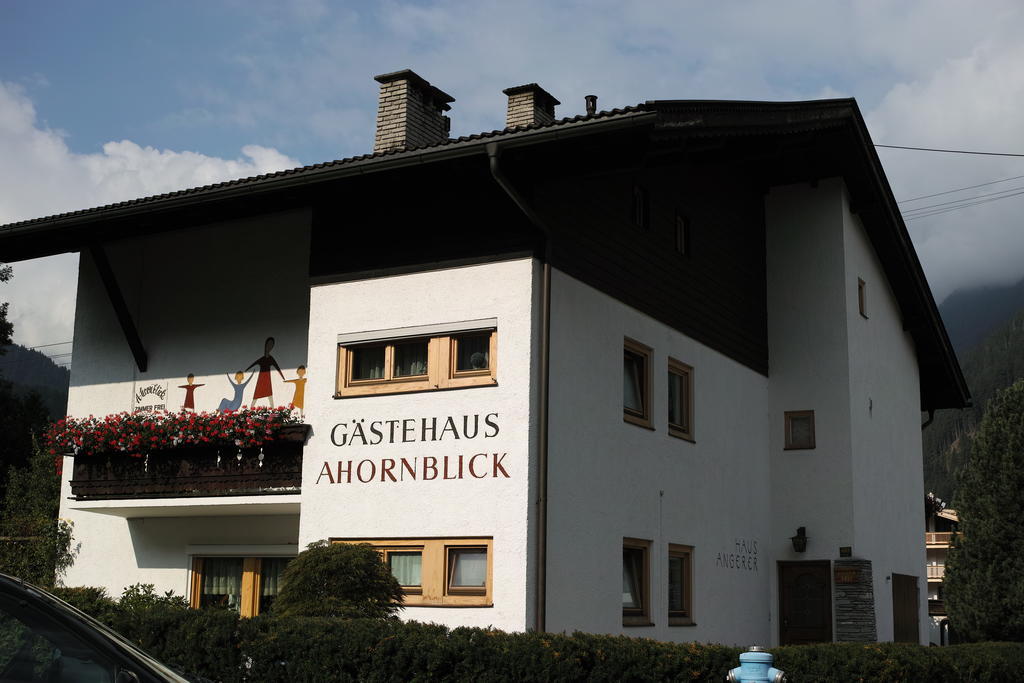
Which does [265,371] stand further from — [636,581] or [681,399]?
[681,399]

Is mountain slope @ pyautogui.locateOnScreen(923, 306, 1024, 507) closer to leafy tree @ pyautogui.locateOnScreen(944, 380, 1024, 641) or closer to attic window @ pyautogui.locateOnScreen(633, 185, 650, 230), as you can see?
leafy tree @ pyautogui.locateOnScreen(944, 380, 1024, 641)

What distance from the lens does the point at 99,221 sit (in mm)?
14844

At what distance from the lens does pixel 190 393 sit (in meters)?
16.4

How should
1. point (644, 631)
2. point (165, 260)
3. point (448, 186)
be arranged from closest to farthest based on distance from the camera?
point (448, 186) → point (644, 631) → point (165, 260)

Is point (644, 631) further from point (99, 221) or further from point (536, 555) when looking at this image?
point (99, 221)

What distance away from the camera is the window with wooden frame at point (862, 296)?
2095 cm

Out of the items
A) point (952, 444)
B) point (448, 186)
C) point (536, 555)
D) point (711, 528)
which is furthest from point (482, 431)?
Result: point (952, 444)

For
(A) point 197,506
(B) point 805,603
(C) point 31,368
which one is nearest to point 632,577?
(B) point 805,603

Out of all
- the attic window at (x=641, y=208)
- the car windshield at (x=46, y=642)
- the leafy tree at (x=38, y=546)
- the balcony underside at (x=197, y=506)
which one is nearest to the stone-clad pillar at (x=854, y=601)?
the attic window at (x=641, y=208)

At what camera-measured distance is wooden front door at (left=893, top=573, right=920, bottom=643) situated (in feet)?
67.7

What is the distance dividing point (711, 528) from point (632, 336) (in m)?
3.55

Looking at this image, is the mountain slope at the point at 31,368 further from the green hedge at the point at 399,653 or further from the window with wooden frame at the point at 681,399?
the green hedge at the point at 399,653

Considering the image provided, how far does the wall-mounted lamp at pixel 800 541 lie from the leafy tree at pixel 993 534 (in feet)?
47.0

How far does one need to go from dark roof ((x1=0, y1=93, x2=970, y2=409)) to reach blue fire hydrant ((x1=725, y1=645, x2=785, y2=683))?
534 cm
